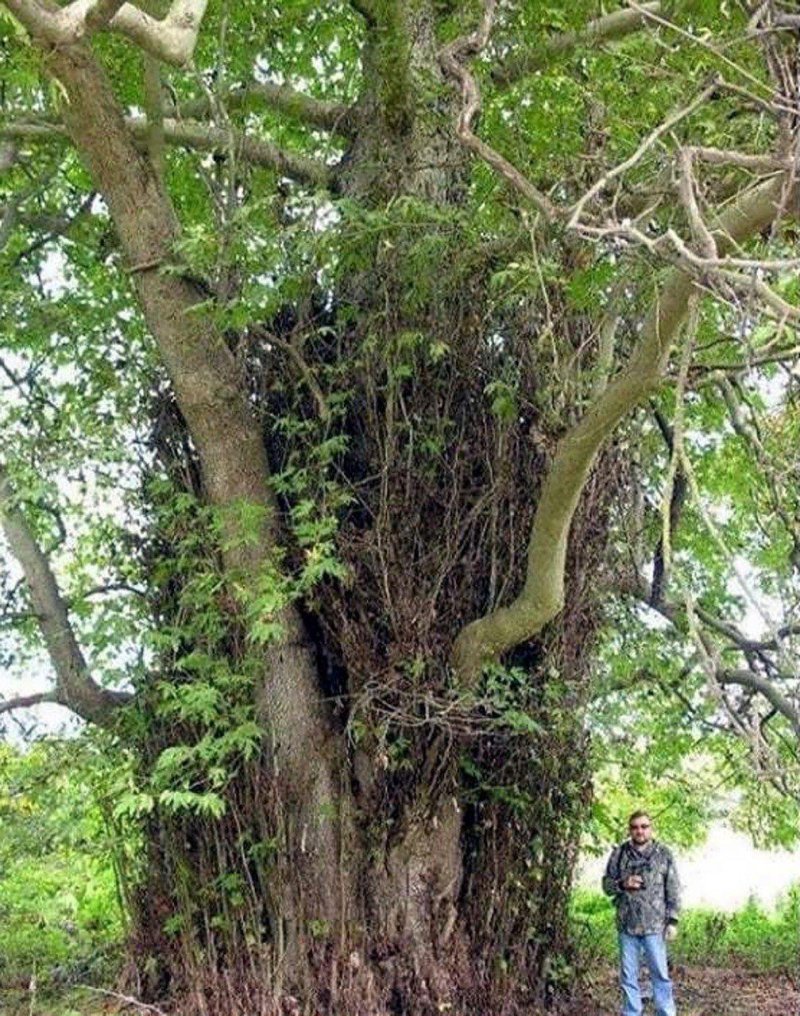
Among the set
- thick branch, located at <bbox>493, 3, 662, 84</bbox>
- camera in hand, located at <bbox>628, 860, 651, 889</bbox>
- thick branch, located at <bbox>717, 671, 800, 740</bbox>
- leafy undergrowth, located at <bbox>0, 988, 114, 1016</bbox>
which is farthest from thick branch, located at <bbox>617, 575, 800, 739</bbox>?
leafy undergrowth, located at <bbox>0, 988, 114, 1016</bbox>

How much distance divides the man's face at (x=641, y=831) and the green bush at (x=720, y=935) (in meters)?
1.01

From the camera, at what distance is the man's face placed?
22.9 feet

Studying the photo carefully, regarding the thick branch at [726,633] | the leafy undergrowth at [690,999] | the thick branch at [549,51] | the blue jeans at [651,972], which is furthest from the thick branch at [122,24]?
the blue jeans at [651,972]

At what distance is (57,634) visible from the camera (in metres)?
7.18

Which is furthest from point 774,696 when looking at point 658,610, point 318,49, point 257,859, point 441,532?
point 318,49

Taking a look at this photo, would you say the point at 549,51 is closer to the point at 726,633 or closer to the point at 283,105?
the point at 283,105

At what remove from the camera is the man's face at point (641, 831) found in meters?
6.99

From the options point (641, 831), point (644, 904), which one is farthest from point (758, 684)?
point (644, 904)

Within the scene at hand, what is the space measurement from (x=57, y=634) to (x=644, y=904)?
3.90 meters

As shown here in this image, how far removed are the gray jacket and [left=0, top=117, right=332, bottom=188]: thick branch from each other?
4425 mm

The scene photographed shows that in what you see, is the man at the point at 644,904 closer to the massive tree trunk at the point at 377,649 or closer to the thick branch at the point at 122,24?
the massive tree trunk at the point at 377,649

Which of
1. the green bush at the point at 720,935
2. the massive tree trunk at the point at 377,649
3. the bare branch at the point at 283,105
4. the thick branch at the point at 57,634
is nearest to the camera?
the massive tree trunk at the point at 377,649

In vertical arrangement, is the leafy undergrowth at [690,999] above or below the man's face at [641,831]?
below

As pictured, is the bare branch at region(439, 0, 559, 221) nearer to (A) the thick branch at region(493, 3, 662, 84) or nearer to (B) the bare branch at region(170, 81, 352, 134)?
(A) the thick branch at region(493, 3, 662, 84)
